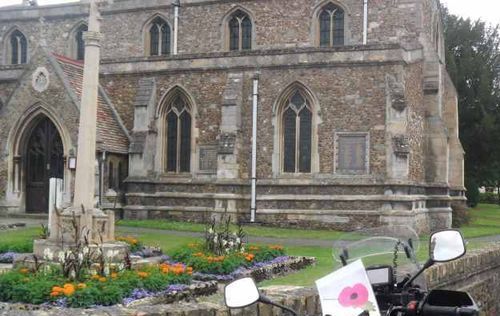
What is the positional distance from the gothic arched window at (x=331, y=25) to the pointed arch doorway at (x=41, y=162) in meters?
11.6

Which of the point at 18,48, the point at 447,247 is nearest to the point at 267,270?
the point at 447,247

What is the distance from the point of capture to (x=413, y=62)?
84.0ft

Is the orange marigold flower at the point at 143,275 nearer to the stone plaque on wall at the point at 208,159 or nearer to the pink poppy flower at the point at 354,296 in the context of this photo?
the pink poppy flower at the point at 354,296

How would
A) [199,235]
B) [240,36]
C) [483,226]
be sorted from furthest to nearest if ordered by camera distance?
[240,36] < [483,226] < [199,235]

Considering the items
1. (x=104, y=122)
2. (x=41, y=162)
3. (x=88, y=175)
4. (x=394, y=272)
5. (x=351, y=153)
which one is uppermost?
(x=104, y=122)

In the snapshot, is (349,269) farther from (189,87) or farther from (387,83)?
(189,87)

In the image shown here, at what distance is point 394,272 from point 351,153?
1827 centimetres

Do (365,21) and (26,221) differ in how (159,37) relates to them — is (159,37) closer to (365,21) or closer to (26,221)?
(365,21)

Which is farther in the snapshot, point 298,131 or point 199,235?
point 298,131

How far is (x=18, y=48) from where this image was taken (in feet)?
117

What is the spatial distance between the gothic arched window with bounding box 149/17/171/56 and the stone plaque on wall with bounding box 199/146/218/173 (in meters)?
7.64

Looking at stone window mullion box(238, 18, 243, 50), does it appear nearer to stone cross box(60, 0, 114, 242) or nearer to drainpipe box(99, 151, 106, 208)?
drainpipe box(99, 151, 106, 208)

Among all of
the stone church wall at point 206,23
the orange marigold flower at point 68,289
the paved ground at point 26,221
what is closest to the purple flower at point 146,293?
the orange marigold flower at point 68,289

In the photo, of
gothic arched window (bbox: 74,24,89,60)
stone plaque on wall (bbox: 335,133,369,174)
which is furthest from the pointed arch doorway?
stone plaque on wall (bbox: 335,133,369,174)
